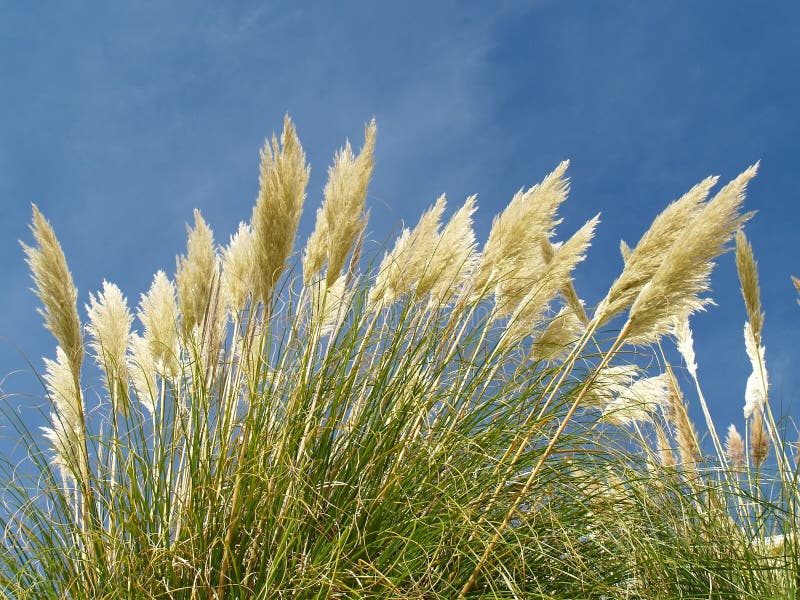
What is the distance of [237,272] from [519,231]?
129 centimetres

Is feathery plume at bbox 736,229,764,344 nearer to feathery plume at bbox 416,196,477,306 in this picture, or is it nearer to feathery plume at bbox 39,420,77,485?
feathery plume at bbox 416,196,477,306

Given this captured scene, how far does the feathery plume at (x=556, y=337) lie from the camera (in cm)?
321

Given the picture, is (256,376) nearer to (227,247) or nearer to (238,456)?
(238,456)

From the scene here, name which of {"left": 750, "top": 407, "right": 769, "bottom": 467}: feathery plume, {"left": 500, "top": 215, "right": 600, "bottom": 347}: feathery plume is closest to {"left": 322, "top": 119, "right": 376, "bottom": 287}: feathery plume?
{"left": 500, "top": 215, "right": 600, "bottom": 347}: feathery plume

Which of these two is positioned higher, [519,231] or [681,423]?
[519,231]

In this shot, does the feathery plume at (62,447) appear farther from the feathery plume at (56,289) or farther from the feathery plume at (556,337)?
the feathery plume at (556,337)

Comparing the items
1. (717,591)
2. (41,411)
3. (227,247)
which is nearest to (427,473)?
(717,591)

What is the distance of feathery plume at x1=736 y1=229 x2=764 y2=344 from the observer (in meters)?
3.78

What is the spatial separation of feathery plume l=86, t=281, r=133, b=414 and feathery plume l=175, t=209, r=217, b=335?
261mm

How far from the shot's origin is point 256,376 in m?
2.77

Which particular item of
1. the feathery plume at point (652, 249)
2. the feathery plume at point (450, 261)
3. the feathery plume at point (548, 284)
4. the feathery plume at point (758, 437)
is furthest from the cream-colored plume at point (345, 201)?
the feathery plume at point (758, 437)

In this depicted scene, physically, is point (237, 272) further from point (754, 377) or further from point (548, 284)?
point (754, 377)

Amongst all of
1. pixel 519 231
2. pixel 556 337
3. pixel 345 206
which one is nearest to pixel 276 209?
pixel 345 206

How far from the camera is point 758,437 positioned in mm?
4246
